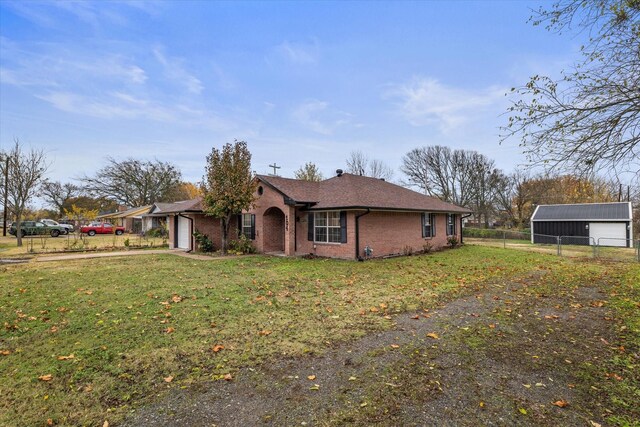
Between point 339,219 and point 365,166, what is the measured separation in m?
31.6

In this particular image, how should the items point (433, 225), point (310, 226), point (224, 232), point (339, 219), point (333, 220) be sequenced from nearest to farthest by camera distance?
1. point (339, 219)
2. point (333, 220)
3. point (310, 226)
4. point (224, 232)
5. point (433, 225)

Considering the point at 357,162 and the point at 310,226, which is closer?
the point at 310,226

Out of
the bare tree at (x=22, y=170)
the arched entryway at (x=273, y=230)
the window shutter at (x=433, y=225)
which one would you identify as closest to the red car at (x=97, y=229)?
the bare tree at (x=22, y=170)

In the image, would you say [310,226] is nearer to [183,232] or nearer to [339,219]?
[339,219]

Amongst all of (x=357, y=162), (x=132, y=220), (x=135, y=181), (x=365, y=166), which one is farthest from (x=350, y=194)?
(x=132, y=220)

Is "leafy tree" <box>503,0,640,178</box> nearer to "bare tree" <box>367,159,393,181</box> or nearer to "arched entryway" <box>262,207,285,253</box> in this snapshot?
"arched entryway" <box>262,207,285,253</box>

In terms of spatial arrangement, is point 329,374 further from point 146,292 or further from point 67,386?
point 146,292

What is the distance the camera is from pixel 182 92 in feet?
53.8

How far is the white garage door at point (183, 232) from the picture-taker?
65.5ft

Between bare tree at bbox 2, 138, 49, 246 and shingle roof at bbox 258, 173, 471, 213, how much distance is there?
19.6 m

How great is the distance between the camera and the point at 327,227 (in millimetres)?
15383

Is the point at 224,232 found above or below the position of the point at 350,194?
below

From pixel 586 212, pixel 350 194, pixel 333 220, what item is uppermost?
pixel 350 194

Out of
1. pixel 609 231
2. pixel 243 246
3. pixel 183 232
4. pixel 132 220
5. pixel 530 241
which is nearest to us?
pixel 243 246
